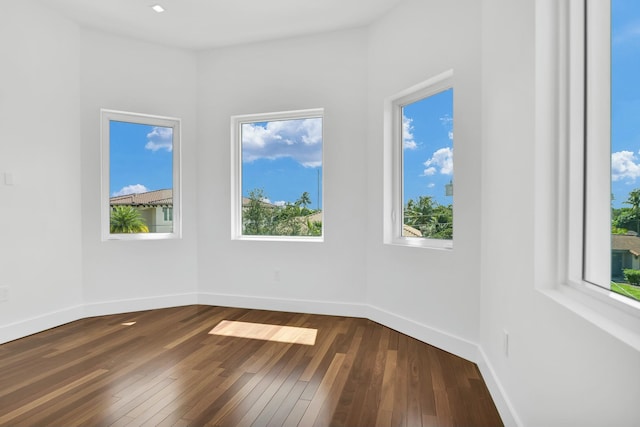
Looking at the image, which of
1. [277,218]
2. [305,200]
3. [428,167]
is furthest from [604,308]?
[277,218]

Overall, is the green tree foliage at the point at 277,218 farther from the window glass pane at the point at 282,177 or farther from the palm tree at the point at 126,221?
the palm tree at the point at 126,221

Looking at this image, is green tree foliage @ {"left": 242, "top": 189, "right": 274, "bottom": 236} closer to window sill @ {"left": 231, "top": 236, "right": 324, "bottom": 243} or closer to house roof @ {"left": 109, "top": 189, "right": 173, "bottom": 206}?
window sill @ {"left": 231, "top": 236, "right": 324, "bottom": 243}

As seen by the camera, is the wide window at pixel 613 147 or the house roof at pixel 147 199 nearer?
the wide window at pixel 613 147

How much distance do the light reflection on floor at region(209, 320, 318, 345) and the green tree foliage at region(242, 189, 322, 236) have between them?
3.54 ft

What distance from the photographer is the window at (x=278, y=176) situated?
12.8 feet

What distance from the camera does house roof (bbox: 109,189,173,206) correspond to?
3910 millimetres

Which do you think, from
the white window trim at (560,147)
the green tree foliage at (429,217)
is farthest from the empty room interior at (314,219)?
the green tree foliage at (429,217)

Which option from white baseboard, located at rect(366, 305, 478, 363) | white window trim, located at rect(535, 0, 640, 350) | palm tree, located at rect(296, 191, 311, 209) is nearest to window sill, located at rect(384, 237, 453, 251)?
white baseboard, located at rect(366, 305, 478, 363)

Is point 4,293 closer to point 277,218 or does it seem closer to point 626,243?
point 277,218

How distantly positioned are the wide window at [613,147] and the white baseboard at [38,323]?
4056 millimetres

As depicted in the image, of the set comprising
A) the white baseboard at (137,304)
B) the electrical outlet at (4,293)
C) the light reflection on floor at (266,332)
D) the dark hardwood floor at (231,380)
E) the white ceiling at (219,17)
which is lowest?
the light reflection on floor at (266,332)

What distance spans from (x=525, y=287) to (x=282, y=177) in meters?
2.88

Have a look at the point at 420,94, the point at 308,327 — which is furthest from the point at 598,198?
the point at 308,327

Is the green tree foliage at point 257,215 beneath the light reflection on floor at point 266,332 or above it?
above
